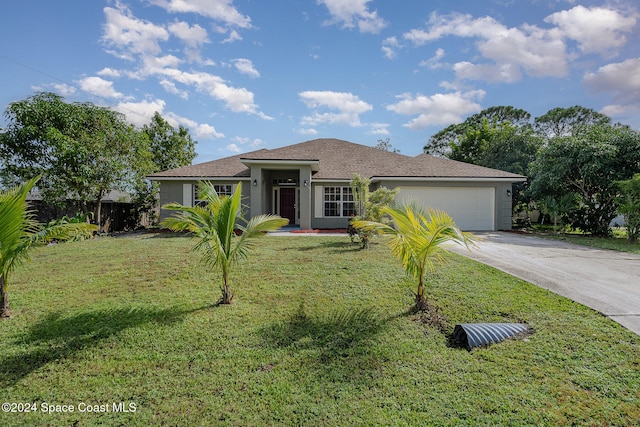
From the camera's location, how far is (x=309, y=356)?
3.75 meters

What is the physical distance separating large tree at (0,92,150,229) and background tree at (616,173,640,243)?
22444mm

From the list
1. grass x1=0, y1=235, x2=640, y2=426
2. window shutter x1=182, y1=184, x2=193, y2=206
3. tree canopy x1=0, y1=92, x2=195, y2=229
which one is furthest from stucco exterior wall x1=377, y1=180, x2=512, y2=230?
tree canopy x1=0, y1=92, x2=195, y2=229

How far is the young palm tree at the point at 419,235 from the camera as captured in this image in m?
4.42

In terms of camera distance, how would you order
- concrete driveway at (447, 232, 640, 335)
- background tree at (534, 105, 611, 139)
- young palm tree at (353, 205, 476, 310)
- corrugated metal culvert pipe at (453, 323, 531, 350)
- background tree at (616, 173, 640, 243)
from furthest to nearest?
1. background tree at (534, 105, 611, 139)
2. background tree at (616, 173, 640, 243)
3. concrete driveway at (447, 232, 640, 335)
4. young palm tree at (353, 205, 476, 310)
5. corrugated metal culvert pipe at (453, 323, 531, 350)

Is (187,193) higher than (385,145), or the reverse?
(385,145)

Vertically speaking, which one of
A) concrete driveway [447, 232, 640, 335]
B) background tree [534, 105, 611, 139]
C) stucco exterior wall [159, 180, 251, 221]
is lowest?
concrete driveway [447, 232, 640, 335]

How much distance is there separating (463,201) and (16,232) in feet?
53.3

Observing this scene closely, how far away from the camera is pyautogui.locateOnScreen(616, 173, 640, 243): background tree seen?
11777 mm

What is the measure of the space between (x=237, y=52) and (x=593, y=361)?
1443 centimetres

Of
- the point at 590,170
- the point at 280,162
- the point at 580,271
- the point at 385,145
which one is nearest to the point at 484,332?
the point at 580,271

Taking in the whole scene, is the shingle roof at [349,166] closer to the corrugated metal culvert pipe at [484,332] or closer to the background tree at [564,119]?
the corrugated metal culvert pipe at [484,332]

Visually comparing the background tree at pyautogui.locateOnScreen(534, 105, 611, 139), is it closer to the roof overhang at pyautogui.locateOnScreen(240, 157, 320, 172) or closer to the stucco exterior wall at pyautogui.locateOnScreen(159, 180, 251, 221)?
the roof overhang at pyautogui.locateOnScreen(240, 157, 320, 172)

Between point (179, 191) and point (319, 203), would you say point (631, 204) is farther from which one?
point (179, 191)

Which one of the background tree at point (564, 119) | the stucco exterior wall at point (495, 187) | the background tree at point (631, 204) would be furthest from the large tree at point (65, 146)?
the background tree at point (564, 119)
